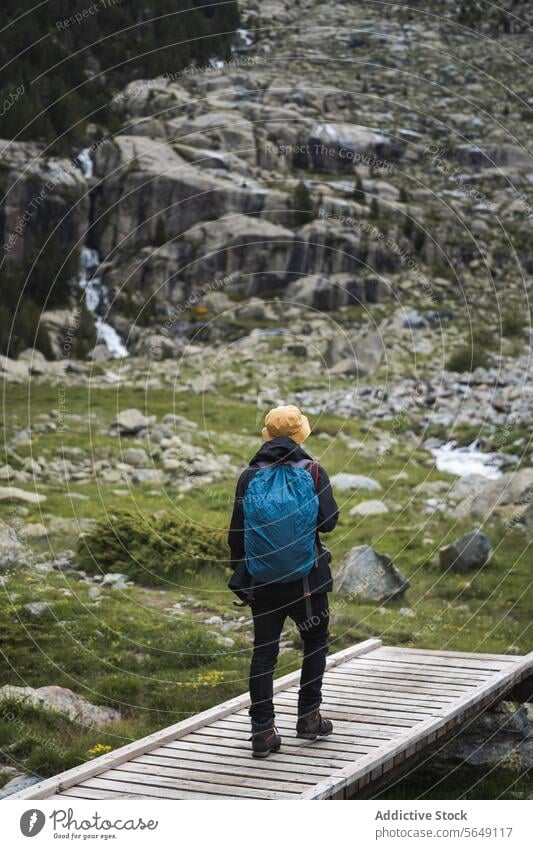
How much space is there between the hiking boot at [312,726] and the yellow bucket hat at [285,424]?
206 centimetres

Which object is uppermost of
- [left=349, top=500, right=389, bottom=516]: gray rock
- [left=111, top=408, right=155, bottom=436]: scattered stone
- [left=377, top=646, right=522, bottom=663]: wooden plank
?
[left=111, top=408, right=155, bottom=436]: scattered stone

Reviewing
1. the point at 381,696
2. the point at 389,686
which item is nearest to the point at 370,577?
the point at 389,686

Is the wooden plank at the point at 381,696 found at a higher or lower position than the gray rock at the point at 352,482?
lower

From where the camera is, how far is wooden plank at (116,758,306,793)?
6.84m

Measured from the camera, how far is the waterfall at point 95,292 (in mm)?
45688

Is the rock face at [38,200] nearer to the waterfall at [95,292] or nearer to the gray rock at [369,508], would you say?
the waterfall at [95,292]

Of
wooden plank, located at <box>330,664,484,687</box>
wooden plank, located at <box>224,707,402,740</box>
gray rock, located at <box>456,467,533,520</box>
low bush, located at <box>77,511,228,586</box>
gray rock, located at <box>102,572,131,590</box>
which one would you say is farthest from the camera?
gray rock, located at <box>456,467,533,520</box>

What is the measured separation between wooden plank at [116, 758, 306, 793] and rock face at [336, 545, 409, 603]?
6.66 meters

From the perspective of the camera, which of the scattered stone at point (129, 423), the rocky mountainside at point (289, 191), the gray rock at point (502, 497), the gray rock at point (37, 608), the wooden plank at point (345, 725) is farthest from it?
the rocky mountainside at point (289, 191)

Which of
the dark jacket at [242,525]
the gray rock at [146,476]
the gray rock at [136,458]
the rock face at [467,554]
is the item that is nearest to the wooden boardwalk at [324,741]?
the dark jacket at [242,525]

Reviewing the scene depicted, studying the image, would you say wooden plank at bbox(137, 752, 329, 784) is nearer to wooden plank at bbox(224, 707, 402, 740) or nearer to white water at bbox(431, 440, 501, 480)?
wooden plank at bbox(224, 707, 402, 740)

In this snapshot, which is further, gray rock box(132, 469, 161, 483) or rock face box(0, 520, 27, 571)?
gray rock box(132, 469, 161, 483)

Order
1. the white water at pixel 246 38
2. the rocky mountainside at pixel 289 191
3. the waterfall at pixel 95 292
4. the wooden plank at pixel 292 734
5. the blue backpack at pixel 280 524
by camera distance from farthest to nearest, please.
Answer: the white water at pixel 246 38, the rocky mountainside at pixel 289 191, the waterfall at pixel 95 292, the wooden plank at pixel 292 734, the blue backpack at pixel 280 524

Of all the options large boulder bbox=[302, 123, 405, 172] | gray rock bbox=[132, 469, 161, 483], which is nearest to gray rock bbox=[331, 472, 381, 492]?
gray rock bbox=[132, 469, 161, 483]
